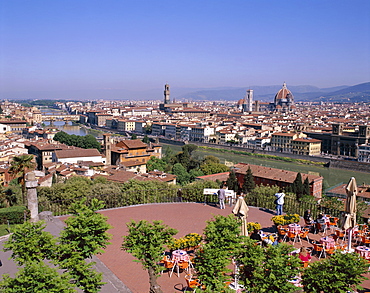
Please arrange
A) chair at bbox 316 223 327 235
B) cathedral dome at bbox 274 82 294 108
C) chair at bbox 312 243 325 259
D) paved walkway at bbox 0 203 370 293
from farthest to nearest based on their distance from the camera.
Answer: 1. cathedral dome at bbox 274 82 294 108
2. chair at bbox 316 223 327 235
3. chair at bbox 312 243 325 259
4. paved walkway at bbox 0 203 370 293

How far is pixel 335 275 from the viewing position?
12.0 ft

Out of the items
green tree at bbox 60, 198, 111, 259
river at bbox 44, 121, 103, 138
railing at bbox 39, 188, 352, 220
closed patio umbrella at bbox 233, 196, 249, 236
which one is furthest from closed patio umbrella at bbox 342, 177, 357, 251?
river at bbox 44, 121, 103, 138

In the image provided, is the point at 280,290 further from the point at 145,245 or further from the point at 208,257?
the point at 145,245

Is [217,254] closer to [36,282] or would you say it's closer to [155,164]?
[36,282]

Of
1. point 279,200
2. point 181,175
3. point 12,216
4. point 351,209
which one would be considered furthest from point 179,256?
point 181,175

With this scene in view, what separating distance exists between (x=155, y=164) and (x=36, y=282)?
24167mm

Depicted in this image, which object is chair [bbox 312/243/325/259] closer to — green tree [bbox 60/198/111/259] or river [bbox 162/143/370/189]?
green tree [bbox 60/198/111/259]

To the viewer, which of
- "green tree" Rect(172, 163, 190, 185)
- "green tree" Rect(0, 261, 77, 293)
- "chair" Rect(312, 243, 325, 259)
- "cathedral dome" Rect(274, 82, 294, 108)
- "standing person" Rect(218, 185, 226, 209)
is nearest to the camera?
"green tree" Rect(0, 261, 77, 293)

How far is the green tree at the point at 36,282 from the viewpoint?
3.36 m

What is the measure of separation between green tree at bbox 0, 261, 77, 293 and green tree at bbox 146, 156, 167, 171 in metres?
23.3

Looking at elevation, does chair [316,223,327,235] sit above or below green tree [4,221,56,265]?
below

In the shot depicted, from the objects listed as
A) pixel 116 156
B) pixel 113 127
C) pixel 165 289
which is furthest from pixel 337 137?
pixel 113 127

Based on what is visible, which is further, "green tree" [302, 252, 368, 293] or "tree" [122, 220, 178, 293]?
"tree" [122, 220, 178, 293]

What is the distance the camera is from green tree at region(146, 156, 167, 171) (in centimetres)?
2705
